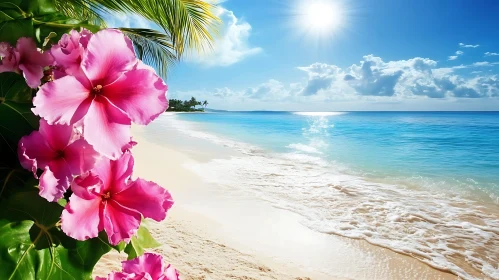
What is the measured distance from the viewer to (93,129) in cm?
36

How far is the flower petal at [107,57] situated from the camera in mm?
364

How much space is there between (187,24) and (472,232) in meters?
5.51

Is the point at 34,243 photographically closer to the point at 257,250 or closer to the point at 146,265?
the point at 146,265

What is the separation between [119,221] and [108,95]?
147 millimetres

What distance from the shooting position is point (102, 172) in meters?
0.42

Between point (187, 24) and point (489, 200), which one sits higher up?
point (187, 24)

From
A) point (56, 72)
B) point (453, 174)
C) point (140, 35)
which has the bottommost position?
point (453, 174)

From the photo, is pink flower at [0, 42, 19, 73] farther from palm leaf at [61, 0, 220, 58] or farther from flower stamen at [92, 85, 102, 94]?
palm leaf at [61, 0, 220, 58]

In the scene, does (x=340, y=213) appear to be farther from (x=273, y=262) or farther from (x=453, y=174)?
(x=453, y=174)

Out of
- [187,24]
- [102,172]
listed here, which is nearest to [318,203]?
[187,24]

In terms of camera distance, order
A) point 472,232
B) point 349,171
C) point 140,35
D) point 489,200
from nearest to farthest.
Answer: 1. point 472,232
2. point 140,35
3. point 489,200
4. point 349,171

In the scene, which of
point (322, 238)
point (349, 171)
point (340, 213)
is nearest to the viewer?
point (322, 238)

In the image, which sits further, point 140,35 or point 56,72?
point 140,35

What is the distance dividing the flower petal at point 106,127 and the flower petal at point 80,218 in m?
0.08
